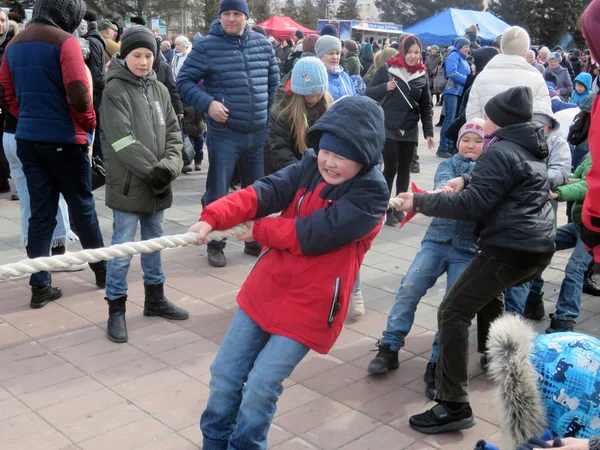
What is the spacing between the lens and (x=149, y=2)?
37719 mm

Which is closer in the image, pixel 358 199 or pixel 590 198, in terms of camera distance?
pixel 590 198

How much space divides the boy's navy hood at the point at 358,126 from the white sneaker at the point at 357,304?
225cm

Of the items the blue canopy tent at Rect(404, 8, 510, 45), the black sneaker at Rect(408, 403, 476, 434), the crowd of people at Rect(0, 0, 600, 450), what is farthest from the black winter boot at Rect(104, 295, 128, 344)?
the blue canopy tent at Rect(404, 8, 510, 45)

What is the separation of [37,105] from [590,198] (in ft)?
12.5

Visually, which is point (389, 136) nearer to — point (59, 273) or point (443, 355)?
point (59, 273)

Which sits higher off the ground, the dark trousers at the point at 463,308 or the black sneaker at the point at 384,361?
the dark trousers at the point at 463,308

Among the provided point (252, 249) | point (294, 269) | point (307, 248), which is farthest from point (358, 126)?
point (252, 249)

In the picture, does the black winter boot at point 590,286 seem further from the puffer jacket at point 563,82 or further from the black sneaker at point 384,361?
the puffer jacket at point 563,82

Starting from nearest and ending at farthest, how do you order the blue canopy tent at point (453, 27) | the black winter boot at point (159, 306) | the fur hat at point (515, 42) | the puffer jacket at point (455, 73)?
the black winter boot at point (159, 306), the fur hat at point (515, 42), the puffer jacket at point (455, 73), the blue canopy tent at point (453, 27)

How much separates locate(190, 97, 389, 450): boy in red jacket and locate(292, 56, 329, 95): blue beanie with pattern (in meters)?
1.96

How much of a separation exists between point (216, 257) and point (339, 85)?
1.82 metres

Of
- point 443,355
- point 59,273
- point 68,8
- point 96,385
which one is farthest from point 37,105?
point 443,355

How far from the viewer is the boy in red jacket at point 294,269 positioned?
285cm

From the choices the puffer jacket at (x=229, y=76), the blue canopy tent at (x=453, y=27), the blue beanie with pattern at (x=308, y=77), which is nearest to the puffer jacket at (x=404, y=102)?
the puffer jacket at (x=229, y=76)
